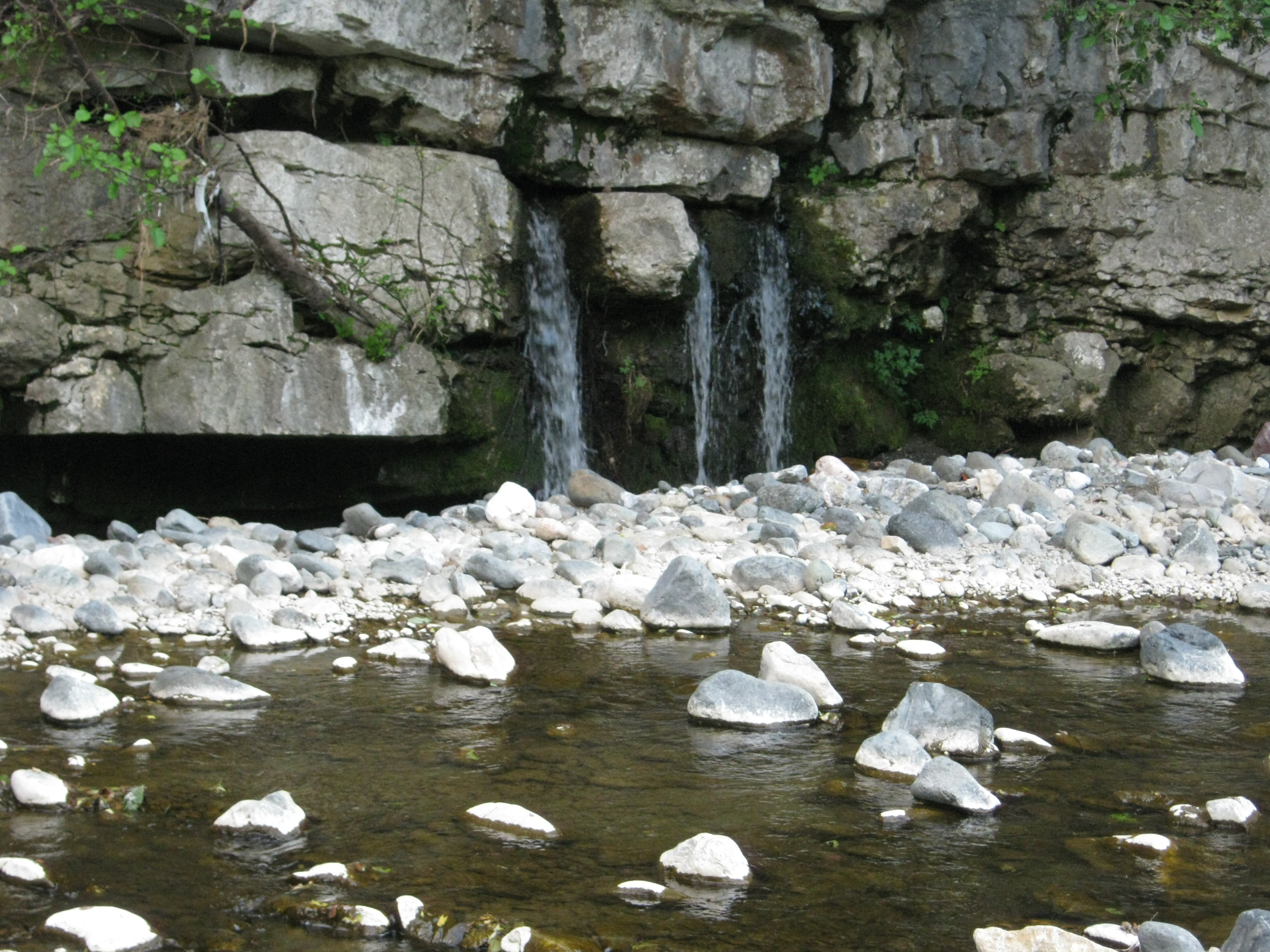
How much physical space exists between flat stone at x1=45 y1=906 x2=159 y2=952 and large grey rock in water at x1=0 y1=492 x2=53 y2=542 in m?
3.77

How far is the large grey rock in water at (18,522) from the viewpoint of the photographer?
546 centimetres

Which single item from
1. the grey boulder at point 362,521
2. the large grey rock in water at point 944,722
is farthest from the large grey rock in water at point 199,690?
the grey boulder at point 362,521

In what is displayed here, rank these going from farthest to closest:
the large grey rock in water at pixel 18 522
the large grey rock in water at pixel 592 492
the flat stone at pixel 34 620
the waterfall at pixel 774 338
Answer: the waterfall at pixel 774 338 → the large grey rock in water at pixel 592 492 → the large grey rock in water at pixel 18 522 → the flat stone at pixel 34 620

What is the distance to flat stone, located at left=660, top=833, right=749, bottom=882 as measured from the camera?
242 cm

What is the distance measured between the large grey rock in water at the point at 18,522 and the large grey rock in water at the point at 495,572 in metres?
1.99

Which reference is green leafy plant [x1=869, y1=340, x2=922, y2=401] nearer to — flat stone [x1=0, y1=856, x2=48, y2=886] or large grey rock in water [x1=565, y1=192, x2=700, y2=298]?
large grey rock in water [x1=565, y1=192, x2=700, y2=298]

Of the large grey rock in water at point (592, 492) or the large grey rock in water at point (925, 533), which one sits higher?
the large grey rock in water at point (592, 492)

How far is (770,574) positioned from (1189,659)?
1.82 meters

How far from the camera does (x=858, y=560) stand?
230 inches

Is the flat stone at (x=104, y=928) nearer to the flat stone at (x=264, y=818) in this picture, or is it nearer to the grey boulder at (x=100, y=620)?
the flat stone at (x=264, y=818)

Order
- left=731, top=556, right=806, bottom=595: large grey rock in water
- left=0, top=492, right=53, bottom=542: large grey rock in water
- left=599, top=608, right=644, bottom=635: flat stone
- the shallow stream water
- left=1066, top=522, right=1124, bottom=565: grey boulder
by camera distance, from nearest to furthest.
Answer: the shallow stream water
left=599, top=608, right=644, bottom=635: flat stone
left=731, top=556, right=806, bottom=595: large grey rock in water
left=0, top=492, right=53, bottom=542: large grey rock in water
left=1066, top=522, right=1124, bottom=565: grey boulder

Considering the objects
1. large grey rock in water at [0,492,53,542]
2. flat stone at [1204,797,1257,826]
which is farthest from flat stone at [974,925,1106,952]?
large grey rock in water at [0,492,53,542]

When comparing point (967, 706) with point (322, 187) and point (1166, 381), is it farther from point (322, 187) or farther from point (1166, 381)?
point (1166, 381)

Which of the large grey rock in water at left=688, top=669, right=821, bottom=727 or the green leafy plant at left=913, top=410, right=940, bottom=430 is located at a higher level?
the green leafy plant at left=913, top=410, right=940, bottom=430
